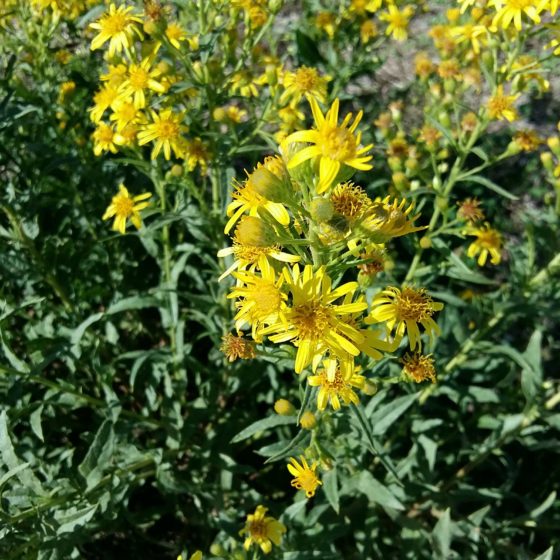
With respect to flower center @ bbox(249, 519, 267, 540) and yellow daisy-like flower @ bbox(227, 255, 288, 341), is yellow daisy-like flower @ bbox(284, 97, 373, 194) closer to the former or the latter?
yellow daisy-like flower @ bbox(227, 255, 288, 341)

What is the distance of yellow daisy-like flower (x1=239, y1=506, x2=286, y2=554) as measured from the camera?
3.06m

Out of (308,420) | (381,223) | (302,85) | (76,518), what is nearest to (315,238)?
(381,223)

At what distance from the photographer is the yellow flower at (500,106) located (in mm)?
3451

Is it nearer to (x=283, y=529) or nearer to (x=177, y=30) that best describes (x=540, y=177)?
(x=177, y=30)

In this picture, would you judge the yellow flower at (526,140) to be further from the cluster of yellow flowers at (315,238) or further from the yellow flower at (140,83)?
the yellow flower at (140,83)

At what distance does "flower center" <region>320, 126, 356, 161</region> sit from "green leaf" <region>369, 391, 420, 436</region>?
1.56 m

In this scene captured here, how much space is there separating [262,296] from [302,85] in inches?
88.7

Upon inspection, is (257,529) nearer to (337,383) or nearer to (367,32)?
(337,383)

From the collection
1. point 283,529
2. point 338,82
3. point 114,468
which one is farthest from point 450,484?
point 338,82

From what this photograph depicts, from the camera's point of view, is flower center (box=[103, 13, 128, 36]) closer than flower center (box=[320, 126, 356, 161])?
No

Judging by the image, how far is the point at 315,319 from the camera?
2.16 metres

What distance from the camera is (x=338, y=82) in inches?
189

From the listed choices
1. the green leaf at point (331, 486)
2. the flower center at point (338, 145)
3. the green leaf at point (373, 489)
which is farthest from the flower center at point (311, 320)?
the green leaf at point (373, 489)

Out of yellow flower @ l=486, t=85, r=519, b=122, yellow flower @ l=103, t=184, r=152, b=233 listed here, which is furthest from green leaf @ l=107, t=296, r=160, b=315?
yellow flower @ l=486, t=85, r=519, b=122
